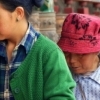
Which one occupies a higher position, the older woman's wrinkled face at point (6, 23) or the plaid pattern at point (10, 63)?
the older woman's wrinkled face at point (6, 23)

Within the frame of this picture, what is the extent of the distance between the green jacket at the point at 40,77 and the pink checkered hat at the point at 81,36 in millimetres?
611

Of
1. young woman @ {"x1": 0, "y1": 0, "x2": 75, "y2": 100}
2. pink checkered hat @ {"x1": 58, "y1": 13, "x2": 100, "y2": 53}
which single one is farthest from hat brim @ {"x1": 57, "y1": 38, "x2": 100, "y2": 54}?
young woman @ {"x1": 0, "y1": 0, "x2": 75, "y2": 100}

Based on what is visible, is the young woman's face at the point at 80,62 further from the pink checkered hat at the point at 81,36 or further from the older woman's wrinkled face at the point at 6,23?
the older woman's wrinkled face at the point at 6,23

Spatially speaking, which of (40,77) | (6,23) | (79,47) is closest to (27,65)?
(40,77)

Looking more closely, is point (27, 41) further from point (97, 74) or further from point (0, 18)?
point (97, 74)

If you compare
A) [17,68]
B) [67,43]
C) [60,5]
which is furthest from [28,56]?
[60,5]

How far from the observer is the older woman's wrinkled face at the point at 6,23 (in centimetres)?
200

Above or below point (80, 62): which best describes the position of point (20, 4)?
above

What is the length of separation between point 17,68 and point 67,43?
0.69 m

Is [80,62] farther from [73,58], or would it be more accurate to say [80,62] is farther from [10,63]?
[10,63]

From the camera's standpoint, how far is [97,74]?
2781 millimetres

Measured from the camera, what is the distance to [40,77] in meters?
2.03

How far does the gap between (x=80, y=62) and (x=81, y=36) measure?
0.18 m

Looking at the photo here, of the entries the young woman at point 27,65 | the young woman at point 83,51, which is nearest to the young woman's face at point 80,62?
the young woman at point 83,51
